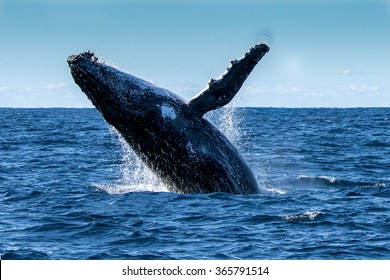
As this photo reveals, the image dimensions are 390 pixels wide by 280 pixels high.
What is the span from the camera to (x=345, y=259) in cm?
969

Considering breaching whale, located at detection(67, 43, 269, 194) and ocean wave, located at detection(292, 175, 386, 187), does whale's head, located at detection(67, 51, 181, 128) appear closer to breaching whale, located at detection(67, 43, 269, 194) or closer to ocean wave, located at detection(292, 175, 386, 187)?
breaching whale, located at detection(67, 43, 269, 194)

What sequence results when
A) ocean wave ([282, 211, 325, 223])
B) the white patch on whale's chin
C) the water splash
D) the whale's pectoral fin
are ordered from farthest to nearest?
the water splash, the white patch on whale's chin, the whale's pectoral fin, ocean wave ([282, 211, 325, 223])

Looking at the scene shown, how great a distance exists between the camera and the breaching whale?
1250 cm

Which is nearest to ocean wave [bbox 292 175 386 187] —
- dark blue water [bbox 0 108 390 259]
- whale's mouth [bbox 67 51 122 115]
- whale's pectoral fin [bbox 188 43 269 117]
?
dark blue water [bbox 0 108 390 259]

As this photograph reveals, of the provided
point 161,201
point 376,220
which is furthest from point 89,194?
point 376,220

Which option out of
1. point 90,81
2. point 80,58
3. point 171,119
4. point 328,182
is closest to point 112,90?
point 90,81

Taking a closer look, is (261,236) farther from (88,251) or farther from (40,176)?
(40,176)

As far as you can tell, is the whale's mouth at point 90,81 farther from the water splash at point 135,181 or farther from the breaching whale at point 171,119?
the water splash at point 135,181

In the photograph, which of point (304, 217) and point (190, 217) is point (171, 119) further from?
point (304, 217)

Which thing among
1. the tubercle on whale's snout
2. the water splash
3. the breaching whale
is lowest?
the water splash

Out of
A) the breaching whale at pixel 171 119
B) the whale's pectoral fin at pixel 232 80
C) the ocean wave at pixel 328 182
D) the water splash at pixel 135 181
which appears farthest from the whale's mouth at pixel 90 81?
the ocean wave at pixel 328 182

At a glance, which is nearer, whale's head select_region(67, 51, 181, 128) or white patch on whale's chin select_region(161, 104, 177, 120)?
whale's head select_region(67, 51, 181, 128)

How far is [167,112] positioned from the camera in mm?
12875

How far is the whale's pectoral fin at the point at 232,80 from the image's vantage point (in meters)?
12.4
